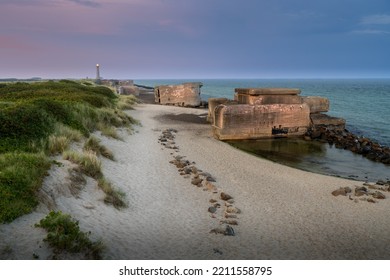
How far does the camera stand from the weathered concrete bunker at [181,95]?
3394cm

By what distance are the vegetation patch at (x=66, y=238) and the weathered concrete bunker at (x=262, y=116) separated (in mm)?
12358

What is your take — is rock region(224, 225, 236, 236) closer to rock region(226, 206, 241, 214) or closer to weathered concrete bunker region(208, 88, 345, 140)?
rock region(226, 206, 241, 214)

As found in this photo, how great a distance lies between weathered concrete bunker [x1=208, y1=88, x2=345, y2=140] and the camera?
17141 millimetres

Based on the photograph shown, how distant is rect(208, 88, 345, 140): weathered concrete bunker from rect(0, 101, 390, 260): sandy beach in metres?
5.32

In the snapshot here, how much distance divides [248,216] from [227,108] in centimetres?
1012

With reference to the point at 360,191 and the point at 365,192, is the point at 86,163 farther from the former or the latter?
the point at 365,192

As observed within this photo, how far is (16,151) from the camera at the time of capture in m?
7.89

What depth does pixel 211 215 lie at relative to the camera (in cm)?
746

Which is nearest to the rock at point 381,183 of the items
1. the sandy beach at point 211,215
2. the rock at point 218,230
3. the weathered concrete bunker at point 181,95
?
the sandy beach at point 211,215

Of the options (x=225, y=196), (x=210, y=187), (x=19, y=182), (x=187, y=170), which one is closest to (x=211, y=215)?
(x=225, y=196)

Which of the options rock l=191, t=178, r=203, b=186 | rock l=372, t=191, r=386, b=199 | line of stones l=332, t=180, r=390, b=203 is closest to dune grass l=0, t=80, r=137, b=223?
rock l=191, t=178, r=203, b=186

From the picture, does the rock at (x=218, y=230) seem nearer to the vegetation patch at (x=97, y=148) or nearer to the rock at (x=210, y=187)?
the rock at (x=210, y=187)

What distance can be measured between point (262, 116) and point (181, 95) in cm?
1778

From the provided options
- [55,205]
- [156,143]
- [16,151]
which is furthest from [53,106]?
[55,205]
